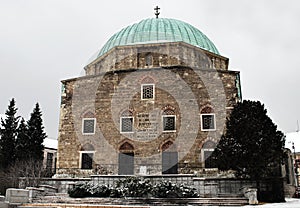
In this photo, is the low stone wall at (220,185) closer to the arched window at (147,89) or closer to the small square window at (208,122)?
the small square window at (208,122)

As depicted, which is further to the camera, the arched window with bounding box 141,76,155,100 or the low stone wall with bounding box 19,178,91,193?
the arched window with bounding box 141,76,155,100

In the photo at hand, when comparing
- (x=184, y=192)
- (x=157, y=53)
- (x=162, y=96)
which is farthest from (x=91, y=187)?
(x=157, y=53)

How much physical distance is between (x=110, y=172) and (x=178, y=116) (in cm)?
481

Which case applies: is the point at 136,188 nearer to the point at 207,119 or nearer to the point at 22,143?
the point at 207,119

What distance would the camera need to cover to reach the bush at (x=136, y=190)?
39.0ft

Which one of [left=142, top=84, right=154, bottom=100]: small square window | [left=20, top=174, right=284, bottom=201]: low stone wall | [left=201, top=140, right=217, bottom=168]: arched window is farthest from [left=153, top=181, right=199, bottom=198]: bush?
[left=142, top=84, right=154, bottom=100]: small square window

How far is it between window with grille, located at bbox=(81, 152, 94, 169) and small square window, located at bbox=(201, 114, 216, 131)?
641 cm

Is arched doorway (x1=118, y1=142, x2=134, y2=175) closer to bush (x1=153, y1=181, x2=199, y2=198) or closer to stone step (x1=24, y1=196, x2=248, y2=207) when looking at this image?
bush (x1=153, y1=181, x2=199, y2=198)

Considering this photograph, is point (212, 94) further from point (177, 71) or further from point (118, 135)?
point (118, 135)

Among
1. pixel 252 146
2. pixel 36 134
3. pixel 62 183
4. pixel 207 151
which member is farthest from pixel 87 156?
pixel 252 146

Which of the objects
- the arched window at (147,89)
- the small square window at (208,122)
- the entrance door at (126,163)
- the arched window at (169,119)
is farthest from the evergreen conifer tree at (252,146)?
the arched window at (147,89)

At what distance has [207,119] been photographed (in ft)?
60.0

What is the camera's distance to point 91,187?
13.0 meters

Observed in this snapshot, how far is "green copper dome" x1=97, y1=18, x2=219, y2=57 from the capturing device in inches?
855
